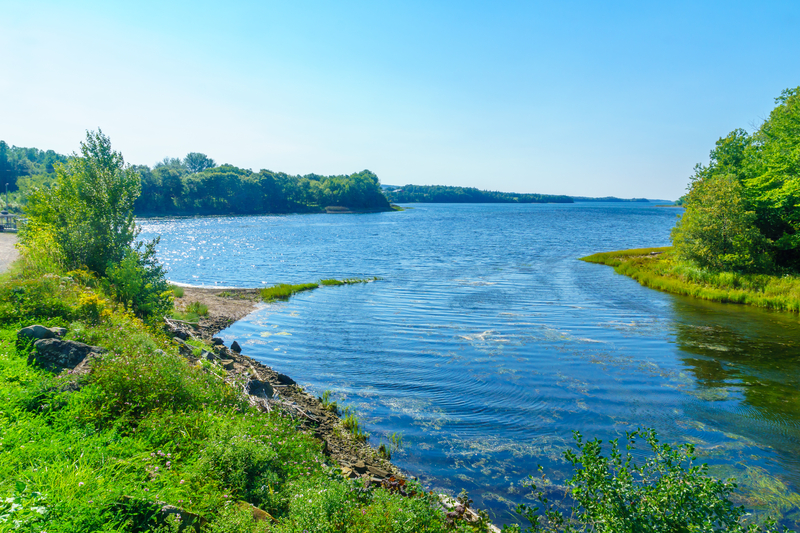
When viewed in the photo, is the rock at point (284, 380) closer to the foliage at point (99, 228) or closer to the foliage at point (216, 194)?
the foliage at point (99, 228)

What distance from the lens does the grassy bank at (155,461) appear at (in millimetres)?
5266

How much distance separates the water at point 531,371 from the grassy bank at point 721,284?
1940mm

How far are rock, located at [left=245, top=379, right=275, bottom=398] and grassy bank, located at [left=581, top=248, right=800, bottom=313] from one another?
34.3 metres

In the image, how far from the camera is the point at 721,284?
1359 inches

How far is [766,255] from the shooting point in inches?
1352

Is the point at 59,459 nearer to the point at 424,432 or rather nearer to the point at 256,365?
the point at 424,432

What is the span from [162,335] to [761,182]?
44908mm

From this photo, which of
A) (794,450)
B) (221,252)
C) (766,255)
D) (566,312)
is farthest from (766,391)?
(221,252)

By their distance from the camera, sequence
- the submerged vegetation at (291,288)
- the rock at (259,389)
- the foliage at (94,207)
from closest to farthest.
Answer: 1. the rock at (259,389)
2. the foliage at (94,207)
3. the submerged vegetation at (291,288)

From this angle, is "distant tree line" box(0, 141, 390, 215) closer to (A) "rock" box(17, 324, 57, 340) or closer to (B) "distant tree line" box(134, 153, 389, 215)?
(B) "distant tree line" box(134, 153, 389, 215)

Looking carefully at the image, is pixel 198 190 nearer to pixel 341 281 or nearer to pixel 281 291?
pixel 341 281

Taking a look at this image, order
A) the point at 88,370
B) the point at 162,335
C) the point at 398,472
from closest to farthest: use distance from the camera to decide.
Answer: the point at 88,370 < the point at 398,472 < the point at 162,335

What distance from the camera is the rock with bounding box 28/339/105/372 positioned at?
877 cm

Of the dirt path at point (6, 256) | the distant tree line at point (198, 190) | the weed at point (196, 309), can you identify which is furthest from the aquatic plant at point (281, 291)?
the distant tree line at point (198, 190)
